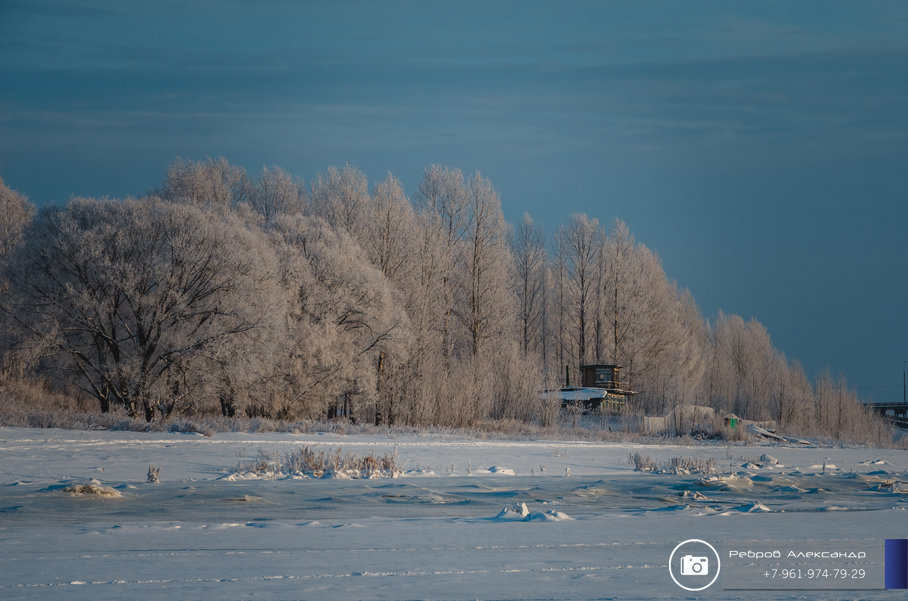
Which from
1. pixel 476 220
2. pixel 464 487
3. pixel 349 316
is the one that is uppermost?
pixel 476 220

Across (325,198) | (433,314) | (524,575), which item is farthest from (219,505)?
(325,198)

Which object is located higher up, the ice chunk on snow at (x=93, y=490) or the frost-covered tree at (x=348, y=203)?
the frost-covered tree at (x=348, y=203)

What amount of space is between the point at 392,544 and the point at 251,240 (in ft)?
86.1

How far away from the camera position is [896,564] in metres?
6.09

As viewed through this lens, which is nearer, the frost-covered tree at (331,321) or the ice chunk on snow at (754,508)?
the ice chunk on snow at (754,508)

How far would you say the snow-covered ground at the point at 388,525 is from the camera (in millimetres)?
5492

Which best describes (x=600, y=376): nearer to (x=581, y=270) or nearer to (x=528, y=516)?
(x=581, y=270)

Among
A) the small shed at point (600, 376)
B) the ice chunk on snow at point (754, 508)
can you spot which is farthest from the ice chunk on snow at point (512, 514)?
the small shed at point (600, 376)

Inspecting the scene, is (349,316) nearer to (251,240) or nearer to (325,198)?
(251,240)

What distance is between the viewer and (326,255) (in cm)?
3725

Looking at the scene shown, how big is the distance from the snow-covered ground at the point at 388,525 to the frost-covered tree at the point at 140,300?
10901mm

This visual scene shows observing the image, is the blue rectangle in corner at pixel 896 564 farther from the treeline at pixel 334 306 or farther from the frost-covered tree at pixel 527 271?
the frost-covered tree at pixel 527 271

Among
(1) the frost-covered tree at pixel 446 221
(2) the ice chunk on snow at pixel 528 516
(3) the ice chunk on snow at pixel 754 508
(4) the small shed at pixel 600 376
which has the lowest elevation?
(3) the ice chunk on snow at pixel 754 508

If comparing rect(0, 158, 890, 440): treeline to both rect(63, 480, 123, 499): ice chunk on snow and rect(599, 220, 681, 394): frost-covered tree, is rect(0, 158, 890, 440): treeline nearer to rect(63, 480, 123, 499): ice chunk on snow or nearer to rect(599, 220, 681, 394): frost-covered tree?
rect(599, 220, 681, 394): frost-covered tree
